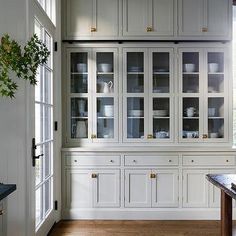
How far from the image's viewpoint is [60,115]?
394 centimetres

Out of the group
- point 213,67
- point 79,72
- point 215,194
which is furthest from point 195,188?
point 79,72

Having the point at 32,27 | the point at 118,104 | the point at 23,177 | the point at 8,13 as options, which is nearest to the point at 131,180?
the point at 118,104

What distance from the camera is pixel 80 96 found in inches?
160

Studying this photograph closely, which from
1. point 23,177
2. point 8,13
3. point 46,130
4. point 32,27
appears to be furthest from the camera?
point 46,130

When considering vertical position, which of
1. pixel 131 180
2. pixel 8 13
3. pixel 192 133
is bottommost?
pixel 131 180

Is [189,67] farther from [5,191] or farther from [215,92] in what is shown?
[5,191]

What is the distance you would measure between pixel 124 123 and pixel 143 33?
113 centimetres

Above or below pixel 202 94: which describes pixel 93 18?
above

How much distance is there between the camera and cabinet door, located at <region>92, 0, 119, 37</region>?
3.99 metres

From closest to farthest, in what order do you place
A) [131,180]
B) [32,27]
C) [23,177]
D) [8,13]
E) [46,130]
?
[8,13] < [23,177] < [32,27] < [46,130] < [131,180]

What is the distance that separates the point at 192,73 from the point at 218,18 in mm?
736

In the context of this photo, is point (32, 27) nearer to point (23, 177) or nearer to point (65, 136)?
point (23, 177)

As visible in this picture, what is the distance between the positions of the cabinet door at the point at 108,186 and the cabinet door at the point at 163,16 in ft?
5.89

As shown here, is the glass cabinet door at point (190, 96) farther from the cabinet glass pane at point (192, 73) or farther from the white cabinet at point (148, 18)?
the white cabinet at point (148, 18)
